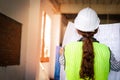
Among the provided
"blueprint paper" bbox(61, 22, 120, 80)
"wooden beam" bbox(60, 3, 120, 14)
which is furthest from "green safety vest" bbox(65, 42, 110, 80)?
"wooden beam" bbox(60, 3, 120, 14)

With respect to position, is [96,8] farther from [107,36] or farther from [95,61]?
[95,61]

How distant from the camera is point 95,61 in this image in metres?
1.69

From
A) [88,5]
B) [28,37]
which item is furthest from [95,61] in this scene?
[88,5]

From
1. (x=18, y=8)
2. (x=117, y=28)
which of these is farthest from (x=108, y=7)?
(x=117, y=28)

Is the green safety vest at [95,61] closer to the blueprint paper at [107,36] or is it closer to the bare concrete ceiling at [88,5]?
the blueprint paper at [107,36]

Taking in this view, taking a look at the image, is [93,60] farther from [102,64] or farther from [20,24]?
[20,24]

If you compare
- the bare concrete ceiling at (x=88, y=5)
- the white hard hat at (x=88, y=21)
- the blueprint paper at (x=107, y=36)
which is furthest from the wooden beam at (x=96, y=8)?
the white hard hat at (x=88, y=21)

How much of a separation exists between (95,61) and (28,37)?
12.7 feet

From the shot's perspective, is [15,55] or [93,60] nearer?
[93,60]

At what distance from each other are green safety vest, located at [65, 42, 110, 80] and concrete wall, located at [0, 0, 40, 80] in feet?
9.69

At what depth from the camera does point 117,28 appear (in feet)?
11.0

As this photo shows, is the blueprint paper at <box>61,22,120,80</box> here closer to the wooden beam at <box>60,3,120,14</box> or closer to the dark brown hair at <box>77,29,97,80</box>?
the dark brown hair at <box>77,29,97,80</box>

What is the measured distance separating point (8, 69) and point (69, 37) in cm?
151

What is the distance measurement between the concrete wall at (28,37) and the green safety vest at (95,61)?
2952 mm
